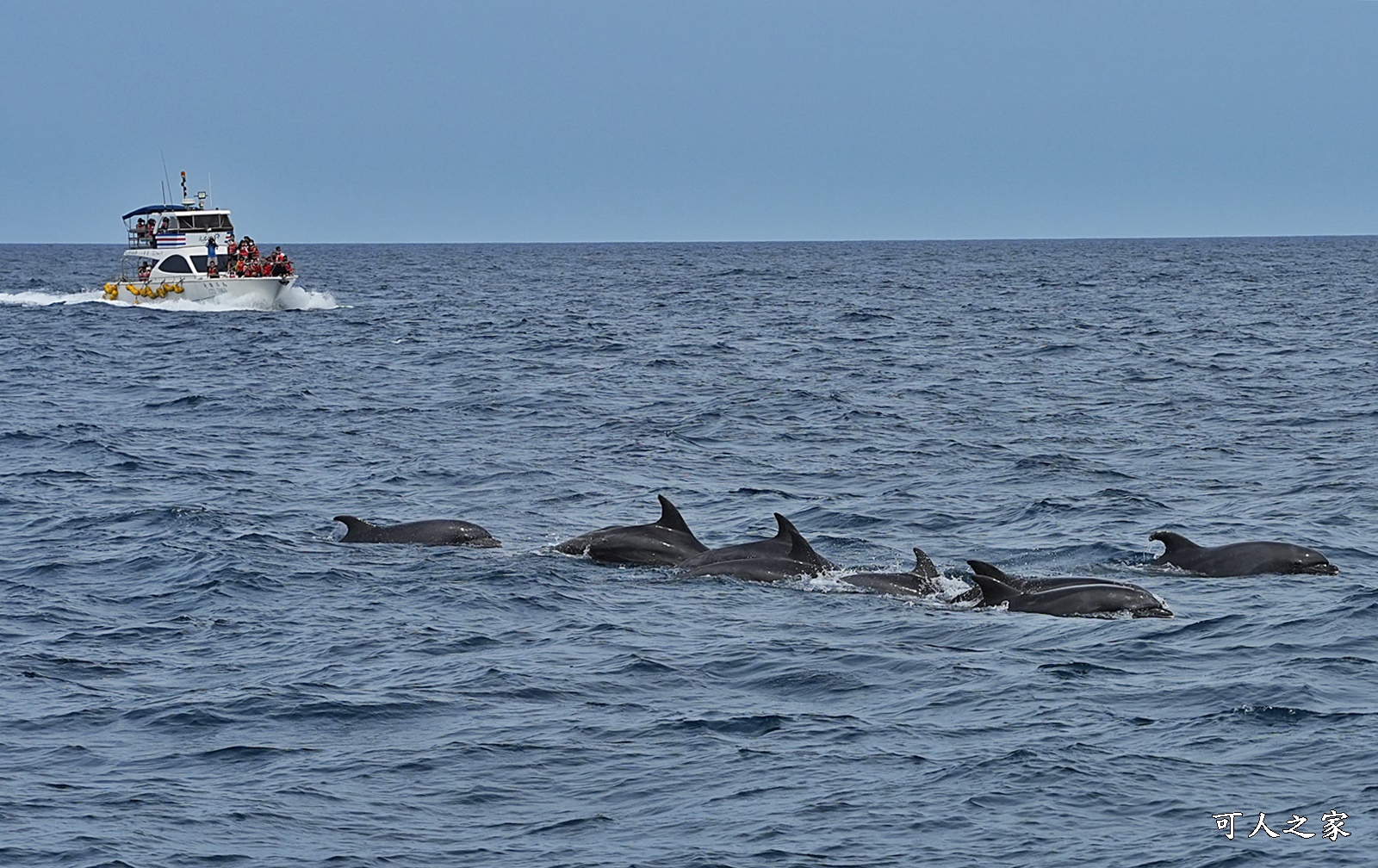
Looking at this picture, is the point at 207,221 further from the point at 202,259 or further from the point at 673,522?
the point at 673,522

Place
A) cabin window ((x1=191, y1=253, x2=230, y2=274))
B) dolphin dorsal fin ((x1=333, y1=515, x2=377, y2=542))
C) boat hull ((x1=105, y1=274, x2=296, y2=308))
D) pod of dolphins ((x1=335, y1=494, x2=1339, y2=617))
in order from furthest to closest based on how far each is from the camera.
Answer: cabin window ((x1=191, y1=253, x2=230, y2=274)) < boat hull ((x1=105, y1=274, x2=296, y2=308)) < dolphin dorsal fin ((x1=333, y1=515, x2=377, y2=542)) < pod of dolphins ((x1=335, y1=494, x2=1339, y2=617))

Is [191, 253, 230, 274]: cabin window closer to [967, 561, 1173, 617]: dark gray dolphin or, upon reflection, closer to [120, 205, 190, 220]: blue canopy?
[120, 205, 190, 220]: blue canopy

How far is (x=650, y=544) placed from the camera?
2112 centimetres

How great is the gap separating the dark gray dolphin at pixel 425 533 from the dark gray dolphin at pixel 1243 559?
8.14 m

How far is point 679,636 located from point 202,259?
63987 mm

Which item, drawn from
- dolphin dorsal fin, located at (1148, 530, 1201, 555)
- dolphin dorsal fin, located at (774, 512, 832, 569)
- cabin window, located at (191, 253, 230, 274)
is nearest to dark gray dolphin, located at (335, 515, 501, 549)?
dolphin dorsal fin, located at (774, 512, 832, 569)

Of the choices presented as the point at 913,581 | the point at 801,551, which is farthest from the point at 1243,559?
the point at 801,551

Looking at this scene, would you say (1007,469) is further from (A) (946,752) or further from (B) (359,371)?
(B) (359,371)

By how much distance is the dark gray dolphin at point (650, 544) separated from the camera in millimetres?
21016

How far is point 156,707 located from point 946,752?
257 inches

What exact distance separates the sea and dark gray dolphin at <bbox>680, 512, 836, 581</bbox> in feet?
1.22

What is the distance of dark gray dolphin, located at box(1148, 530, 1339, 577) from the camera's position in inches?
782

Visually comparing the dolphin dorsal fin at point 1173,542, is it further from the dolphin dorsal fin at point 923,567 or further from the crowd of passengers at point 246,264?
the crowd of passengers at point 246,264

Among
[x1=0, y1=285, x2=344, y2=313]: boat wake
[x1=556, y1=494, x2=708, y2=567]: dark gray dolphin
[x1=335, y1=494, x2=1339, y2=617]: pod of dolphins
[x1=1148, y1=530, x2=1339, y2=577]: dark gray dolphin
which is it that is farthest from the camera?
[x1=0, y1=285, x2=344, y2=313]: boat wake
